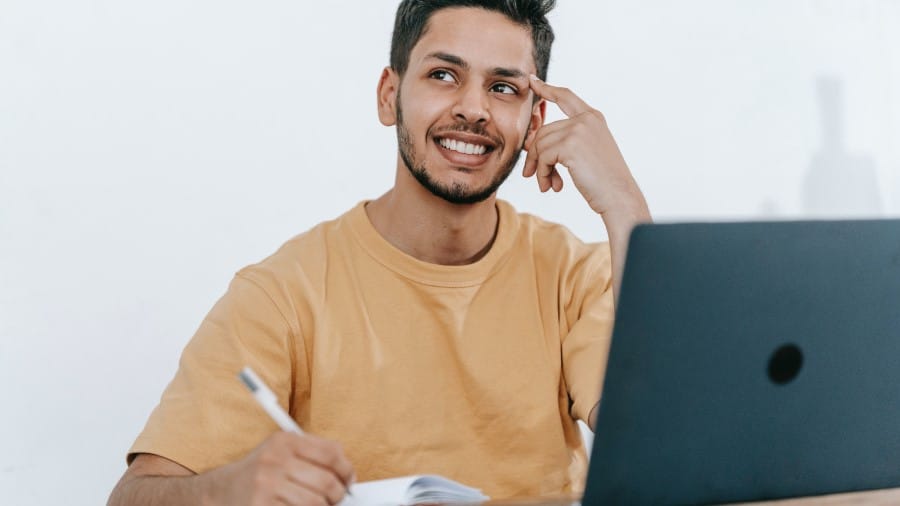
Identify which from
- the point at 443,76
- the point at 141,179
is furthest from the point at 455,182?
the point at 141,179

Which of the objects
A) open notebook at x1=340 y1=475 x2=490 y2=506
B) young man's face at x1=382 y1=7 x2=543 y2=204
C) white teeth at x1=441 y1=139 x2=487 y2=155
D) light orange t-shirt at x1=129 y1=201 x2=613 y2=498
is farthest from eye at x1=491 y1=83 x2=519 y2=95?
open notebook at x1=340 y1=475 x2=490 y2=506

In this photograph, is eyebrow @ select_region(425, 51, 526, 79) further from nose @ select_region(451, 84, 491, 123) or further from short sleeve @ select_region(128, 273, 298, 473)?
short sleeve @ select_region(128, 273, 298, 473)

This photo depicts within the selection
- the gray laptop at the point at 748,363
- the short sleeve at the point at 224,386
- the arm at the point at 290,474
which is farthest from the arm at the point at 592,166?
the arm at the point at 290,474

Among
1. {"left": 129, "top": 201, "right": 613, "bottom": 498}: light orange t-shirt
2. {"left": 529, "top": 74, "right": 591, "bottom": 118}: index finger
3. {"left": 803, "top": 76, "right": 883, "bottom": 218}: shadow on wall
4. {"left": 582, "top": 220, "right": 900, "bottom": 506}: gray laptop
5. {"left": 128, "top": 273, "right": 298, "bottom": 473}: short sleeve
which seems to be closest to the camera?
{"left": 582, "top": 220, "right": 900, "bottom": 506}: gray laptop

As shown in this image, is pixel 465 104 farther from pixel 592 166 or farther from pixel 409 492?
pixel 409 492

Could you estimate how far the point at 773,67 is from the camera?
9.08 ft

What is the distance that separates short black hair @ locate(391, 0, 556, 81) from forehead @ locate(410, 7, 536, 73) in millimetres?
11

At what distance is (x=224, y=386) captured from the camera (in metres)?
1.37

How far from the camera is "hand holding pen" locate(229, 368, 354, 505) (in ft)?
2.94

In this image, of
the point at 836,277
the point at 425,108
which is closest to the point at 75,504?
the point at 425,108

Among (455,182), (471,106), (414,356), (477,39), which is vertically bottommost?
(414,356)

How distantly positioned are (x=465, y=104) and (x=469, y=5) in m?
0.18

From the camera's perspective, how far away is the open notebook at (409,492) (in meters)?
0.98

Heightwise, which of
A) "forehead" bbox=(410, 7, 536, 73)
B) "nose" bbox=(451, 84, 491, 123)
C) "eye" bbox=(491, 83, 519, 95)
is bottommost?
"nose" bbox=(451, 84, 491, 123)
